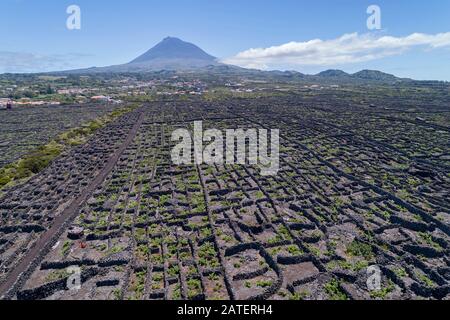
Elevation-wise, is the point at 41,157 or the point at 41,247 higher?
the point at 41,157

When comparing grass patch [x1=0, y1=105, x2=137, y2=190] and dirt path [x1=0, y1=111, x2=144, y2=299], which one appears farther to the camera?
grass patch [x1=0, y1=105, x2=137, y2=190]

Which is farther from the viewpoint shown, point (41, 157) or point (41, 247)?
point (41, 157)

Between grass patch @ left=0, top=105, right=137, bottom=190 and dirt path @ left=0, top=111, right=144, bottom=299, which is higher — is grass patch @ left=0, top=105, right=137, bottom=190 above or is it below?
above

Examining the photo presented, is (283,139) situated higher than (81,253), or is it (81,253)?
(283,139)

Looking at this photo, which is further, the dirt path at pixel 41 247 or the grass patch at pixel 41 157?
the grass patch at pixel 41 157

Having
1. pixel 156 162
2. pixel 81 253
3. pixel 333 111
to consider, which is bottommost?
pixel 81 253

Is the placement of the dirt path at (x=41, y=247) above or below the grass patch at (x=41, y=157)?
below
